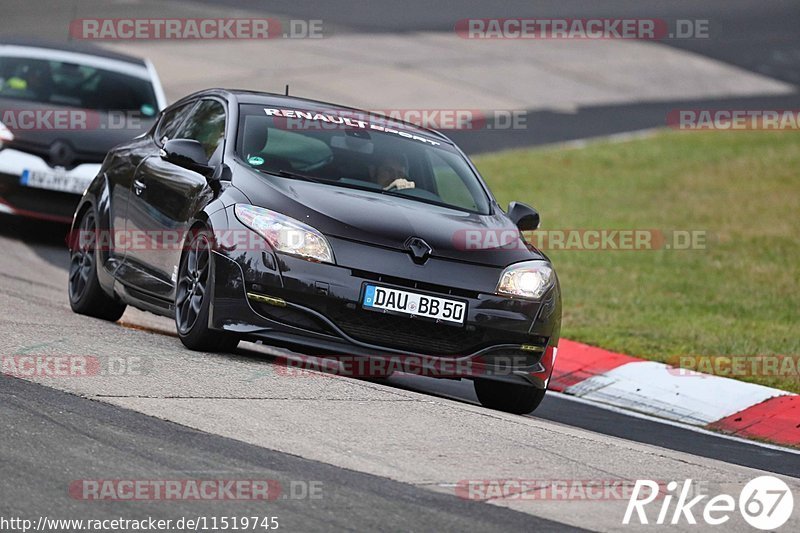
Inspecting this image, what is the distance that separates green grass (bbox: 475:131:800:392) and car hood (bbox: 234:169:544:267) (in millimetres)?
3220

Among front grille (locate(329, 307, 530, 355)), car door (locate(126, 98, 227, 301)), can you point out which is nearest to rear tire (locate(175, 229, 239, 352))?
car door (locate(126, 98, 227, 301))

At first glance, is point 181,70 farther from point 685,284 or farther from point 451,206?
point 451,206

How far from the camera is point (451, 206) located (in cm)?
916

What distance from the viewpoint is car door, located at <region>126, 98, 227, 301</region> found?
9016 mm

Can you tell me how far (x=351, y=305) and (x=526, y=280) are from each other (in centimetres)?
102

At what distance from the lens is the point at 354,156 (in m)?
9.22

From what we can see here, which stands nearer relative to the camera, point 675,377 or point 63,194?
point 675,377

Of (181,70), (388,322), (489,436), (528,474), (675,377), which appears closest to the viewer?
(528,474)

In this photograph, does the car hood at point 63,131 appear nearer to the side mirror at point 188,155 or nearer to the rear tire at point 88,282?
the rear tire at point 88,282

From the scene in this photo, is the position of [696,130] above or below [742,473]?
above

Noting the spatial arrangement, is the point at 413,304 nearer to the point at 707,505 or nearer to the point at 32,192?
the point at 707,505

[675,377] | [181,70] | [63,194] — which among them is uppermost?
[181,70]

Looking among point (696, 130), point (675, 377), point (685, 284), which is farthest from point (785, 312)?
point (696, 130)

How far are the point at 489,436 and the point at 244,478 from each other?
1.59 m
